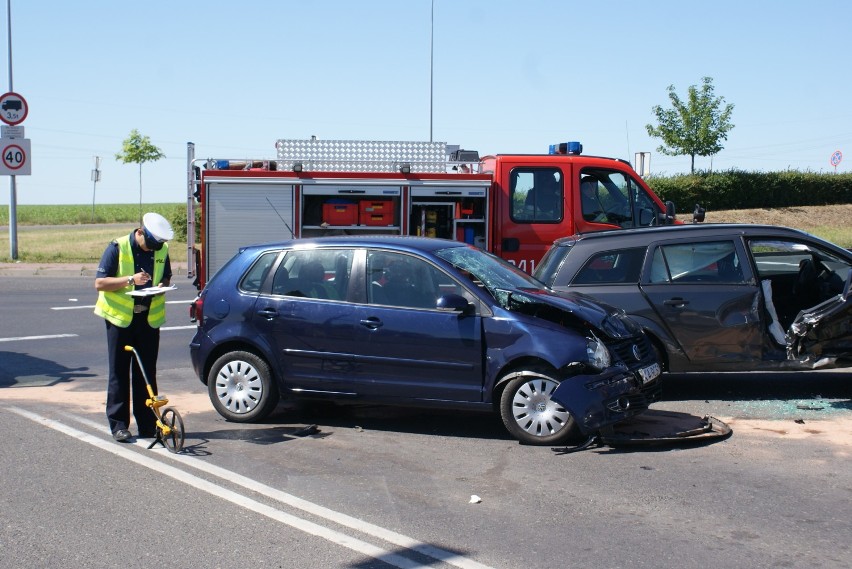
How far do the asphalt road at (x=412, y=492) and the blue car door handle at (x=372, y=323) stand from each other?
0.91 metres

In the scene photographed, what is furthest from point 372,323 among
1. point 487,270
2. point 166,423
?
point 166,423

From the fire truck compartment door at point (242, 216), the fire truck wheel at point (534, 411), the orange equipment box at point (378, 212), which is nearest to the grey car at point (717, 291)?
the fire truck wheel at point (534, 411)

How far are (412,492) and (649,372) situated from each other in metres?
2.44

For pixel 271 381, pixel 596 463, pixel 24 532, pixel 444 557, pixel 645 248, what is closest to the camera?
pixel 444 557

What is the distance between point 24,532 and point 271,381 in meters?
2.97

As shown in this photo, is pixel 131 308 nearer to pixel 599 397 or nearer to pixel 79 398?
pixel 79 398

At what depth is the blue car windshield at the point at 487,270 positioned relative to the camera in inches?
310

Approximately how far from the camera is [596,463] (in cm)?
697

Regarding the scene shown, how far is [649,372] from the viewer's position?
303 inches

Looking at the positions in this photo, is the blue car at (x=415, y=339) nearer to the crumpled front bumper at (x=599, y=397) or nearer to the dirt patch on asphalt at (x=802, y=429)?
the crumpled front bumper at (x=599, y=397)

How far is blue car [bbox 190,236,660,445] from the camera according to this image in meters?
7.36

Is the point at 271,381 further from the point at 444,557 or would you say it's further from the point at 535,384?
the point at 444,557

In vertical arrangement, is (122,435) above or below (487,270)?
below

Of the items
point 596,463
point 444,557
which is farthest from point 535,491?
point 444,557
